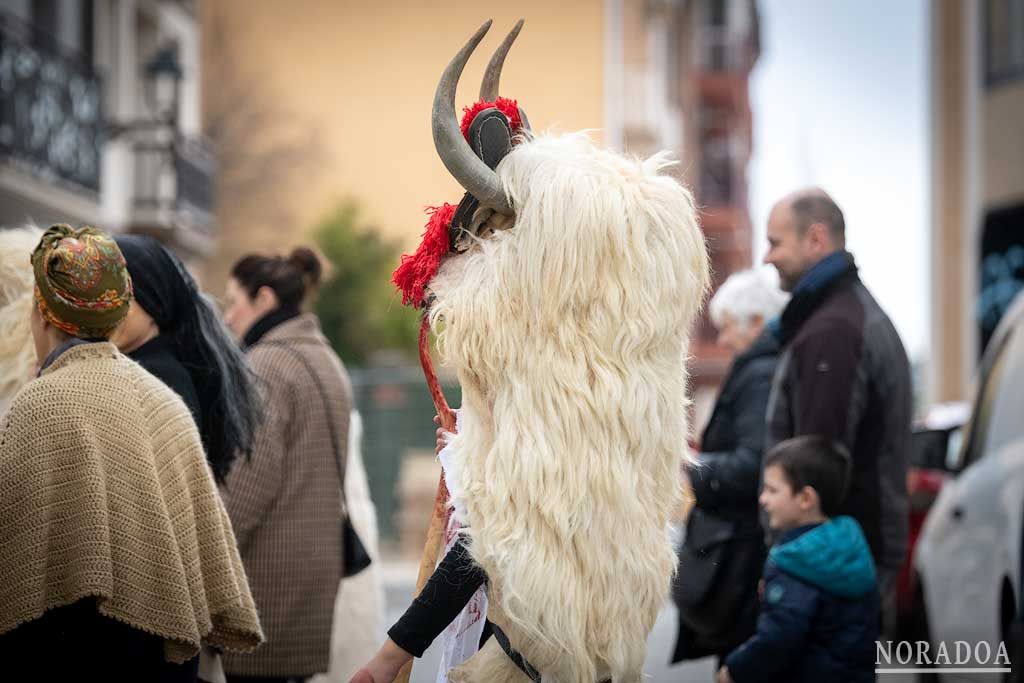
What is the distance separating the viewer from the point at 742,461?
15.9ft

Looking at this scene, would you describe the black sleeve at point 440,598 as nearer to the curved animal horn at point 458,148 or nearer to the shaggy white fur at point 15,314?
the curved animal horn at point 458,148

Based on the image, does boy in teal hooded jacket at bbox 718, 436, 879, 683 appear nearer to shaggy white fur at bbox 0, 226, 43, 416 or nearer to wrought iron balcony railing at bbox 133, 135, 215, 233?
shaggy white fur at bbox 0, 226, 43, 416

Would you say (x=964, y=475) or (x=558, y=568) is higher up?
(x=558, y=568)

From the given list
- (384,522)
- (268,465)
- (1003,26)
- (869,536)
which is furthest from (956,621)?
(1003,26)

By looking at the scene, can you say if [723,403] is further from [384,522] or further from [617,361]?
[384,522]

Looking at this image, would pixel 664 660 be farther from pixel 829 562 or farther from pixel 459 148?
pixel 459 148

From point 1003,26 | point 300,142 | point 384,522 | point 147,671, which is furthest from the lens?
point 300,142

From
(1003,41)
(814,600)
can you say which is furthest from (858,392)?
(1003,41)

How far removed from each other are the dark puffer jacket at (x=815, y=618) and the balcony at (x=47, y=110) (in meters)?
11.6

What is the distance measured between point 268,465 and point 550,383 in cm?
213

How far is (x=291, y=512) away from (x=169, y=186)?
53.0 feet

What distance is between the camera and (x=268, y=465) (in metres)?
4.66

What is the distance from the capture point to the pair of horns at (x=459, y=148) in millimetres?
2727

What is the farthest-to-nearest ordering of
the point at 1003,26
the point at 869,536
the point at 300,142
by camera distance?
the point at 300,142, the point at 1003,26, the point at 869,536
